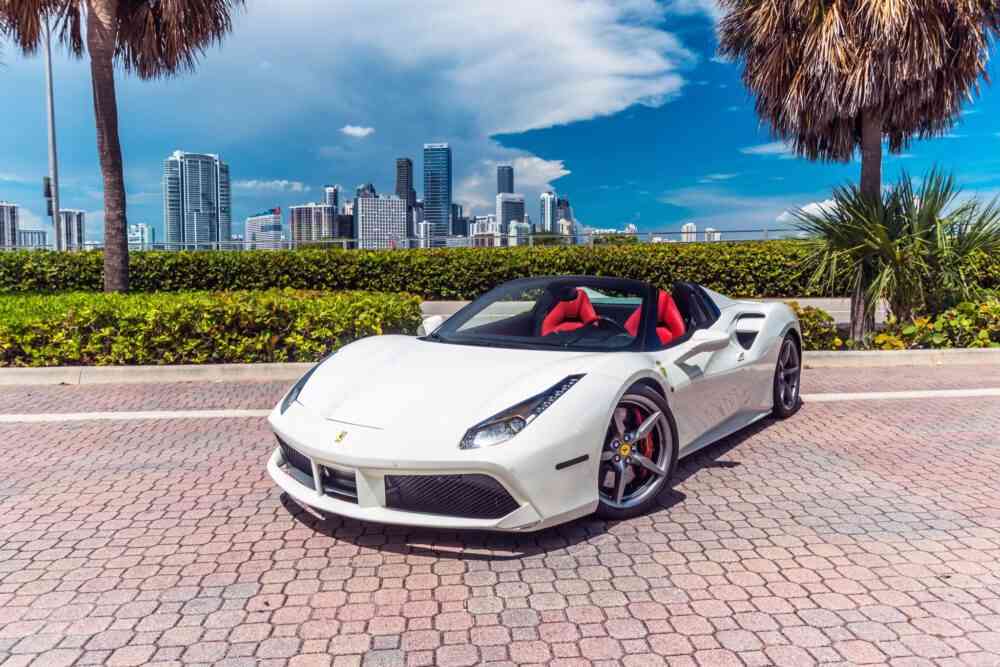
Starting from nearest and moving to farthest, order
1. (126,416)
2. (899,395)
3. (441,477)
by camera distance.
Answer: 1. (441,477)
2. (126,416)
3. (899,395)

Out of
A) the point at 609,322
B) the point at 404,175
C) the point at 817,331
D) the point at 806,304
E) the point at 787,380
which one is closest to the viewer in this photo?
the point at 609,322

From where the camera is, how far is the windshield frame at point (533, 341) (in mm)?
4199

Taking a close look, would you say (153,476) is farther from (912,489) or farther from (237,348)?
(912,489)

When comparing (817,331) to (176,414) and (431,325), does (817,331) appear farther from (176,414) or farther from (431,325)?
(176,414)

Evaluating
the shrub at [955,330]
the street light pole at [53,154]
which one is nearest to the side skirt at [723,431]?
the shrub at [955,330]

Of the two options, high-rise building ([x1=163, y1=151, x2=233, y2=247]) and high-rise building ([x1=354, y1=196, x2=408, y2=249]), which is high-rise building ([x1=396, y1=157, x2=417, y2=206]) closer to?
high-rise building ([x1=163, y1=151, x2=233, y2=247])

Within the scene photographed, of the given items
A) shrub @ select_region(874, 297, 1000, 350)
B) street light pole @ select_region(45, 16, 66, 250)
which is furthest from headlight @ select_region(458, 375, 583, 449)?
street light pole @ select_region(45, 16, 66, 250)

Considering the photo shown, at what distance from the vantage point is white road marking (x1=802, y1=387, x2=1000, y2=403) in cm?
676

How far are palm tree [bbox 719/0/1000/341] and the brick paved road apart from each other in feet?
21.0

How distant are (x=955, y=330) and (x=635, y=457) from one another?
7.52m

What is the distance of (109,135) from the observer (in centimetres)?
1234

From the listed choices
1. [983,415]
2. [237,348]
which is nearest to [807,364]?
[983,415]

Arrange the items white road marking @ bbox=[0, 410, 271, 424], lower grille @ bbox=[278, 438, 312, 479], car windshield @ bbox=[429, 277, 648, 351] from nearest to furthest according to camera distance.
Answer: lower grille @ bbox=[278, 438, 312, 479] < car windshield @ bbox=[429, 277, 648, 351] < white road marking @ bbox=[0, 410, 271, 424]

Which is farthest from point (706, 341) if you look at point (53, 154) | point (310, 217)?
point (310, 217)
